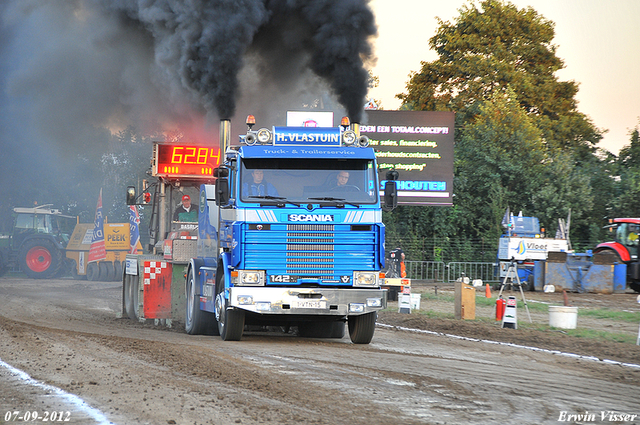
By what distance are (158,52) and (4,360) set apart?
1164 cm

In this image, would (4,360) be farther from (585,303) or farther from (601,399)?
(585,303)

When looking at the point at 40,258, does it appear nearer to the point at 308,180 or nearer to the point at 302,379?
the point at 308,180

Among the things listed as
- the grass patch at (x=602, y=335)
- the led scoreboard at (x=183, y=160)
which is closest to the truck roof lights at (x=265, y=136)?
the led scoreboard at (x=183, y=160)

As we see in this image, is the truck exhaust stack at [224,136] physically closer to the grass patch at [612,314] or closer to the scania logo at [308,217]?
the scania logo at [308,217]

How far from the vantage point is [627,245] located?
95.7 ft

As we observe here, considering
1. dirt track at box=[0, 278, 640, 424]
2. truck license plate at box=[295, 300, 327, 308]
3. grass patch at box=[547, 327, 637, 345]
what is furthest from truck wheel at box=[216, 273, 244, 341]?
grass patch at box=[547, 327, 637, 345]

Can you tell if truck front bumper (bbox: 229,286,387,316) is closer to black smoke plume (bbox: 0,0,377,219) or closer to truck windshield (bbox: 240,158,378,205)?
truck windshield (bbox: 240,158,378,205)

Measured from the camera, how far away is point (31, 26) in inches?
834

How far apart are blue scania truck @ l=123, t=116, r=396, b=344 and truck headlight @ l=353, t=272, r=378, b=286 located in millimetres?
15

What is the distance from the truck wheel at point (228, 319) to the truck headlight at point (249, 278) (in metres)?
0.58

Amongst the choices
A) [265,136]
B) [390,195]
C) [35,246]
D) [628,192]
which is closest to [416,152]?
[628,192]

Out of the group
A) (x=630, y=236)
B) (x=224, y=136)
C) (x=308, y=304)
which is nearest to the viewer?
(x=308, y=304)

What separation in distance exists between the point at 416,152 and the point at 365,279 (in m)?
17.0

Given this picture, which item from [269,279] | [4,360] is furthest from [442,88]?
[4,360]
